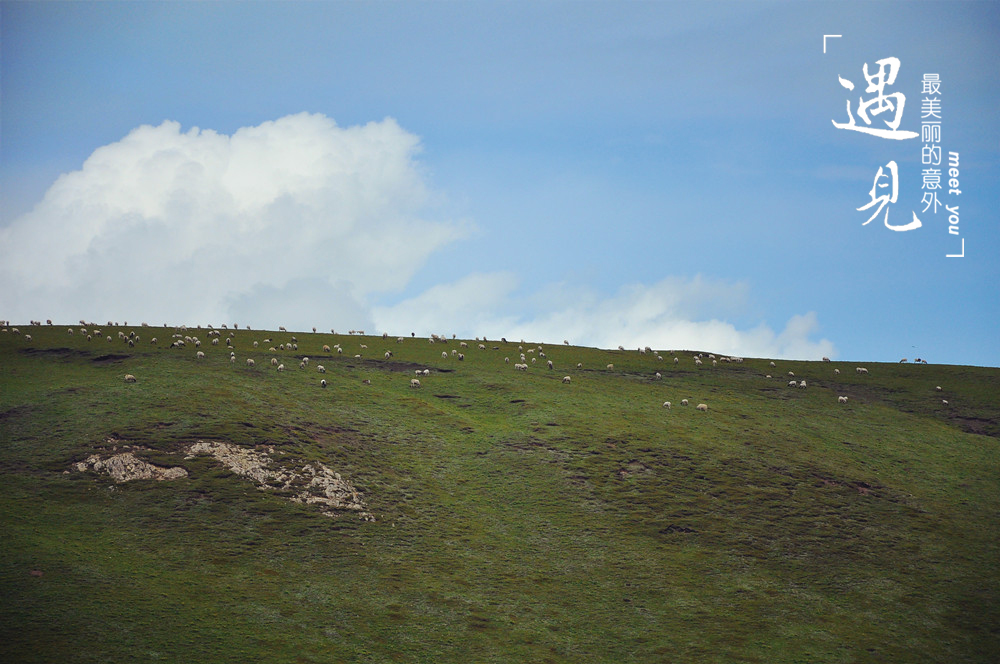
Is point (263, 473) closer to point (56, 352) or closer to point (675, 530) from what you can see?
point (675, 530)

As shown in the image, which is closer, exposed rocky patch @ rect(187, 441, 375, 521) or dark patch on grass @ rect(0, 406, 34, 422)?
exposed rocky patch @ rect(187, 441, 375, 521)

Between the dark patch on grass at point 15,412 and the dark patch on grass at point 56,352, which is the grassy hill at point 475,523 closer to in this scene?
the dark patch on grass at point 56,352

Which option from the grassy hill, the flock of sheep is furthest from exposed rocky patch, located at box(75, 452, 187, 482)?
the flock of sheep

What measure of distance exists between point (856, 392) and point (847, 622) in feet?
159

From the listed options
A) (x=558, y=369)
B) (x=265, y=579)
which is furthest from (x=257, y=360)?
(x=265, y=579)

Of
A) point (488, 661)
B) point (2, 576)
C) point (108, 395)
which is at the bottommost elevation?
point (488, 661)

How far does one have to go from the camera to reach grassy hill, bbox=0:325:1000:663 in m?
33.8

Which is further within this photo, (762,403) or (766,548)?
(762,403)

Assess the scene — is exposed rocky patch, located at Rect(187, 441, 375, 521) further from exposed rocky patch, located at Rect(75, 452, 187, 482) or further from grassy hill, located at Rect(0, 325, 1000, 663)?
exposed rocky patch, located at Rect(75, 452, 187, 482)

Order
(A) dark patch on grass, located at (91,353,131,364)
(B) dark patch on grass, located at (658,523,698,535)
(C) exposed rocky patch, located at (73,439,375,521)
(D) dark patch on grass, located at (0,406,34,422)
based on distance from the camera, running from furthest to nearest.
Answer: (A) dark patch on grass, located at (91,353,131,364) → (D) dark patch on grass, located at (0,406,34,422) → (B) dark patch on grass, located at (658,523,698,535) → (C) exposed rocky patch, located at (73,439,375,521)

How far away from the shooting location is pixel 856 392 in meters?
82.2

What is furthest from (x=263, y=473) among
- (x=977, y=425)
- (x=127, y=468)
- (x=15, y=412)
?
(x=977, y=425)

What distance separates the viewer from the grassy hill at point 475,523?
33.8 m

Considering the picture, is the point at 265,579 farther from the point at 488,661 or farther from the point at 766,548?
the point at 766,548
